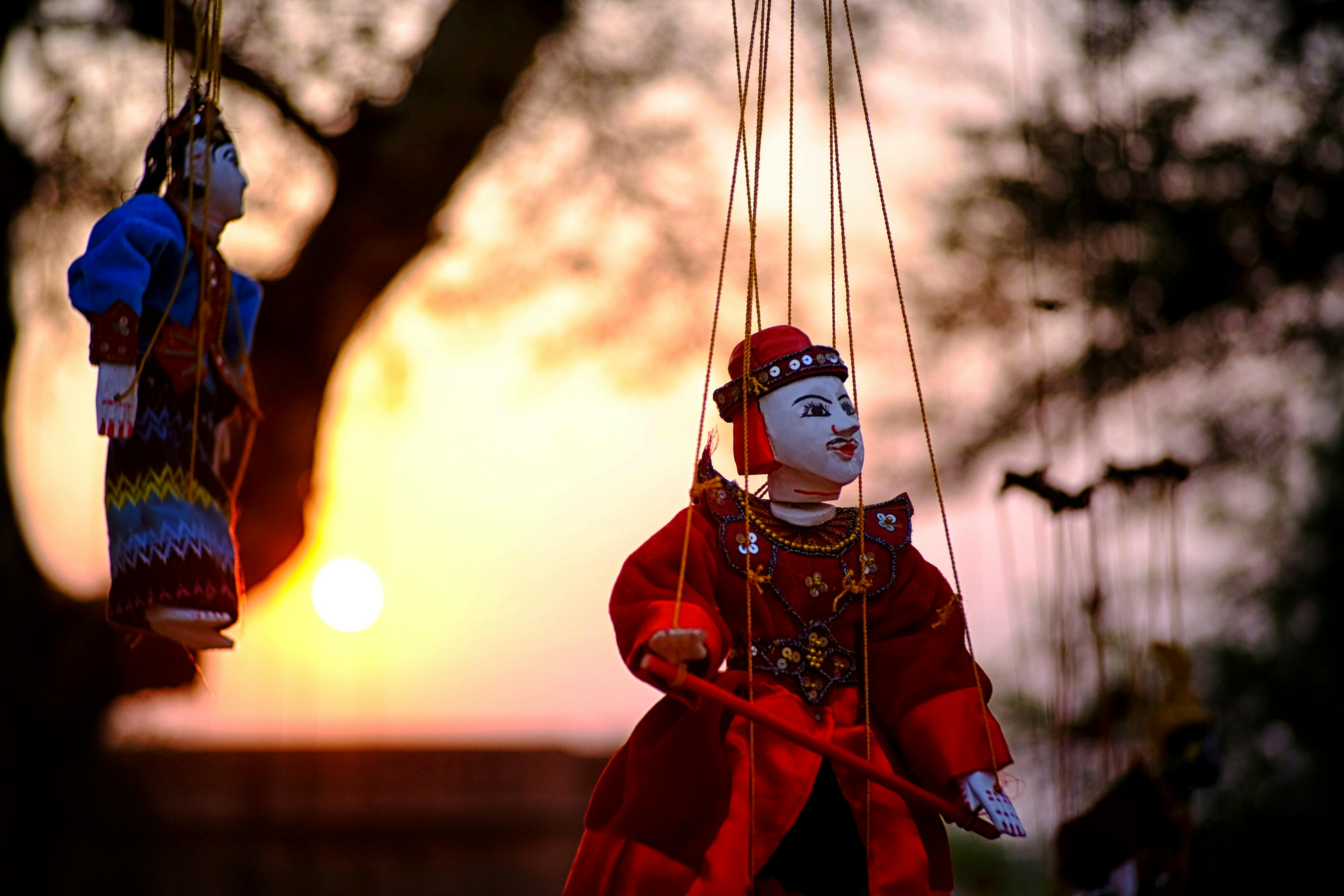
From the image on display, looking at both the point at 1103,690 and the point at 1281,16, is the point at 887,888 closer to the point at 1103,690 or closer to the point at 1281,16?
the point at 1103,690

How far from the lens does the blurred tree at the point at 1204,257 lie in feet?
15.4

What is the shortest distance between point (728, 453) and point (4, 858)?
96.6 inches

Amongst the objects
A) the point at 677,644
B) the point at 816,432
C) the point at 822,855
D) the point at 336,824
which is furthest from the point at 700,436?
the point at 336,824

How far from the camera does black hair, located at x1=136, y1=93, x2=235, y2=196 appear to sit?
7.48 feet

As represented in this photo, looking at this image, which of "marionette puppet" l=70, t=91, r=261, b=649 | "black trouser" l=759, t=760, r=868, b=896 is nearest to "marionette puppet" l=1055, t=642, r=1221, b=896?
"black trouser" l=759, t=760, r=868, b=896

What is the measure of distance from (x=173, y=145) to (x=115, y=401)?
0.44 m

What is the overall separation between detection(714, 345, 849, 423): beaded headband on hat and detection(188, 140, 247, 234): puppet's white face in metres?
0.80

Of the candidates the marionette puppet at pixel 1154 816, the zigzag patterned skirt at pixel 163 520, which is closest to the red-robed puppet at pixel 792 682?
the zigzag patterned skirt at pixel 163 520

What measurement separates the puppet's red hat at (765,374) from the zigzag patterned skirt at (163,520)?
751mm

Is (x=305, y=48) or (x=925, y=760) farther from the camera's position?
(x=305, y=48)

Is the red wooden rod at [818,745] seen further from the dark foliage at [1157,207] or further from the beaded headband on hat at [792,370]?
the dark foliage at [1157,207]

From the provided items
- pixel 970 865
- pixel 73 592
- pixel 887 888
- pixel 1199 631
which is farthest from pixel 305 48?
pixel 970 865

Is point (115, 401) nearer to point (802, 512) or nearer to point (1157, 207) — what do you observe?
point (802, 512)

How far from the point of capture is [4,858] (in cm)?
437
